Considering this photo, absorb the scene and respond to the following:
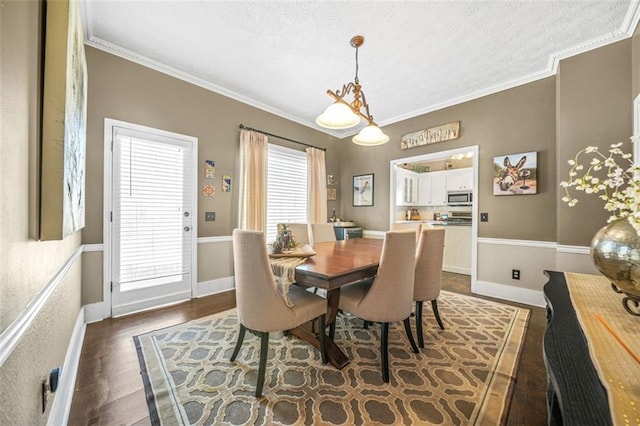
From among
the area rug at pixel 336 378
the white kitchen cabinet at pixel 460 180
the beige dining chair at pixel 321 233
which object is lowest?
the area rug at pixel 336 378

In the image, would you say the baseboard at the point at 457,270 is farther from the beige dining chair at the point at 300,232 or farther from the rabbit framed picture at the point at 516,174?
the beige dining chair at the point at 300,232

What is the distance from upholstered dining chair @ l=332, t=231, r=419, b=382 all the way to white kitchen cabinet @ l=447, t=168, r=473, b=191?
4302 mm

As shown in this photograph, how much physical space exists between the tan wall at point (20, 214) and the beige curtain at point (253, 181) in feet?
8.26

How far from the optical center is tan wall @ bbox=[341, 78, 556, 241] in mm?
2947

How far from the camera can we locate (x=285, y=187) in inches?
166

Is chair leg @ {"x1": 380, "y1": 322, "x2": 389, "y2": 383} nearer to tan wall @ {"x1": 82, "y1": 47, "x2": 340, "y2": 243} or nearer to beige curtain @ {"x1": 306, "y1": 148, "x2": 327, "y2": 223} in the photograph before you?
tan wall @ {"x1": 82, "y1": 47, "x2": 340, "y2": 243}

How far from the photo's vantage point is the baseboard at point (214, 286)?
3209mm

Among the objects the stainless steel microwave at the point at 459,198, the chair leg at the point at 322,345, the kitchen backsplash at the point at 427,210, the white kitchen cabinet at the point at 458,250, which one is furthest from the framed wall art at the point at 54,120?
the stainless steel microwave at the point at 459,198

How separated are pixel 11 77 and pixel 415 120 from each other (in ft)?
14.3

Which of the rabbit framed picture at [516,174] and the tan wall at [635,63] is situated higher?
the tan wall at [635,63]

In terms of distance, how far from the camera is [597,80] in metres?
2.48

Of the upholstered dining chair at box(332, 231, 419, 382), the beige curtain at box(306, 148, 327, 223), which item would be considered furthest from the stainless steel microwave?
the upholstered dining chair at box(332, 231, 419, 382)

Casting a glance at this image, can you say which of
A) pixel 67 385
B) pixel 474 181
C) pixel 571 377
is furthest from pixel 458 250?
pixel 67 385

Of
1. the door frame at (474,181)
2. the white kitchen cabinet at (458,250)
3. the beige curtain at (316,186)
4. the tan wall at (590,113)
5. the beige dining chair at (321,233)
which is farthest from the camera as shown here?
the white kitchen cabinet at (458,250)
